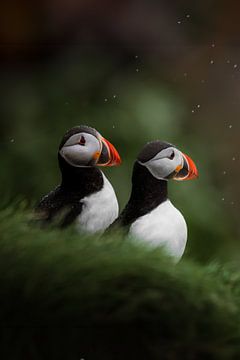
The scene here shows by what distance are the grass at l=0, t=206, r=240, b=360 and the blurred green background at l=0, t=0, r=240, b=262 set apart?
0.74 meters

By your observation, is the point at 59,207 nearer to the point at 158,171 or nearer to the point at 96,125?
the point at 158,171

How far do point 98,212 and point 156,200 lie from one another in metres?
0.08

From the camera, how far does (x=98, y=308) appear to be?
1.20 m

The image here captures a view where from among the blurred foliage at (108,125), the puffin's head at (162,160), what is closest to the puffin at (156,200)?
the puffin's head at (162,160)

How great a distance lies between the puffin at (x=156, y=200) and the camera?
1365 mm

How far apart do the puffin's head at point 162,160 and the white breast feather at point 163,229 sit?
0.15ft

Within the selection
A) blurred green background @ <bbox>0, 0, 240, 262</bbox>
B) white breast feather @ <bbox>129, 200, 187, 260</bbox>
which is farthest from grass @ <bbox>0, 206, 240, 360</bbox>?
blurred green background @ <bbox>0, 0, 240, 262</bbox>

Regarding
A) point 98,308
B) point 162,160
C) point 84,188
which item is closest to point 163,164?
point 162,160

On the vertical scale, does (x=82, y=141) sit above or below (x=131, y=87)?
above

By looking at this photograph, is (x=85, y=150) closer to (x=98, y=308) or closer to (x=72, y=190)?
(x=72, y=190)

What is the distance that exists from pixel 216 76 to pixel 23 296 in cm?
129

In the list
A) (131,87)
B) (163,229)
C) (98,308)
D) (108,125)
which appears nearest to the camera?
(98,308)

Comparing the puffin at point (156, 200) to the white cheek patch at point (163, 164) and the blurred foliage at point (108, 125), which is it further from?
the blurred foliage at point (108, 125)

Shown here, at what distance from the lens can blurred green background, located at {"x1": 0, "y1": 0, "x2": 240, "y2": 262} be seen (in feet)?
6.77
